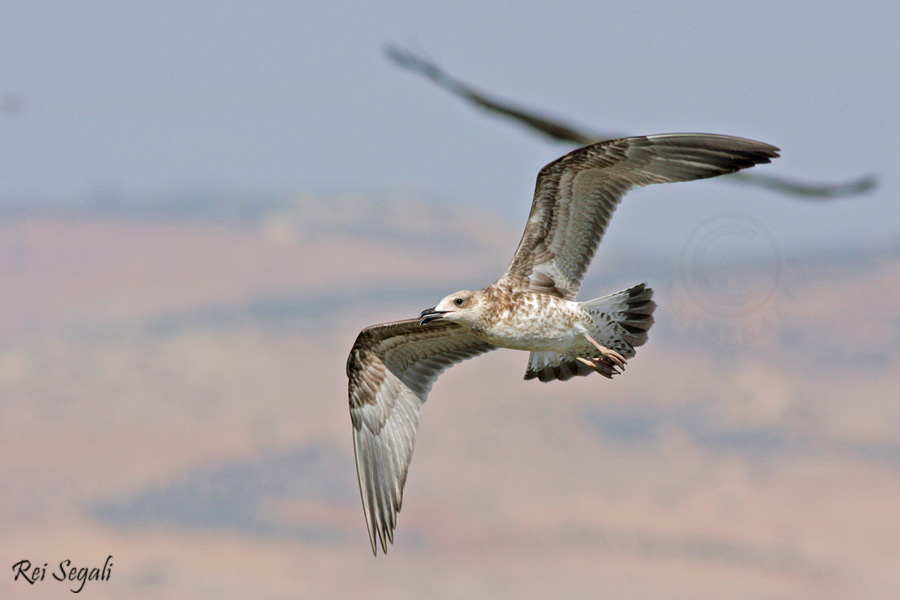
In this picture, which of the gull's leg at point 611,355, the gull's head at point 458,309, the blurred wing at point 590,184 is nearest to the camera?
the blurred wing at point 590,184

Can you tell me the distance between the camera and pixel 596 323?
15.7 meters

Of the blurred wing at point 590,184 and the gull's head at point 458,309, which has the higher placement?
the blurred wing at point 590,184

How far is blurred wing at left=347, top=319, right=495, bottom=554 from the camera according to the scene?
1677 centimetres

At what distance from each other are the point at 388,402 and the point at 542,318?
2.77 meters

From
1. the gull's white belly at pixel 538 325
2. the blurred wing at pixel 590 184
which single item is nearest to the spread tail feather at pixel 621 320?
the gull's white belly at pixel 538 325

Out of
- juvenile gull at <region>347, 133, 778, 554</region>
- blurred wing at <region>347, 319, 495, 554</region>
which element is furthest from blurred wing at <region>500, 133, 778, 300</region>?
blurred wing at <region>347, 319, 495, 554</region>

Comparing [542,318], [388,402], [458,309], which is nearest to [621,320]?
[542,318]

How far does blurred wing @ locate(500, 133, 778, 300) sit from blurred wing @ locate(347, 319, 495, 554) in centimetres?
158

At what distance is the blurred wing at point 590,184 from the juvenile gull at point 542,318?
0.04 feet

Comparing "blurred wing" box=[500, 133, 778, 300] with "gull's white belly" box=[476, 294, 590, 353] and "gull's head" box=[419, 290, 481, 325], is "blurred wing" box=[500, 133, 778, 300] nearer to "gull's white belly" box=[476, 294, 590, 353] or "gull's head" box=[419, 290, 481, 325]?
"gull's white belly" box=[476, 294, 590, 353]

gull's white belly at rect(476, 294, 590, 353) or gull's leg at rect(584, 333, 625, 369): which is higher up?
gull's white belly at rect(476, 294, 590, 353)

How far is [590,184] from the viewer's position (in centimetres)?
1504

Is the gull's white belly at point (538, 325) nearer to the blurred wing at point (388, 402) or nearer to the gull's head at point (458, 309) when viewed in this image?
the gull's head at point (458, 309)

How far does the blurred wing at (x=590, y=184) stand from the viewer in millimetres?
14492
